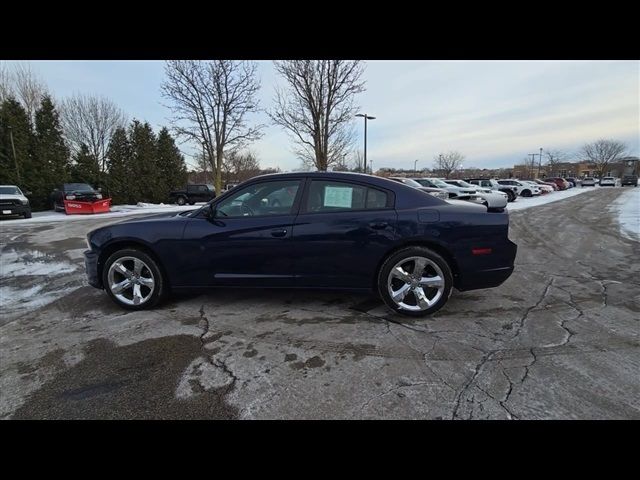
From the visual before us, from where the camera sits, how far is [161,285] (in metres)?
3.85

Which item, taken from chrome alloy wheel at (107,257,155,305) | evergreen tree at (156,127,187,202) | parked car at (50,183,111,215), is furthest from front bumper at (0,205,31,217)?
chrome alloy wheel at (107,257,155,305)

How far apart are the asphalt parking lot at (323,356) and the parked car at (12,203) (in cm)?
1437

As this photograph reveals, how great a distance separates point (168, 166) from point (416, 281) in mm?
30668

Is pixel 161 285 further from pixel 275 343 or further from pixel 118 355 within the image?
pixel 275 343

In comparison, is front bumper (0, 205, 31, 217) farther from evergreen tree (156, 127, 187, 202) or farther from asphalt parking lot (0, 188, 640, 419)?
asphalt parking lot (0, 188, 640, 419)

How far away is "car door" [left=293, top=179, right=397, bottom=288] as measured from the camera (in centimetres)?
352

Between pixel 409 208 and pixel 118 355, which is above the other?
pixel 409 208

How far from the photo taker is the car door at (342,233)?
3.52 metres

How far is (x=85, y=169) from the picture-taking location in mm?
25062

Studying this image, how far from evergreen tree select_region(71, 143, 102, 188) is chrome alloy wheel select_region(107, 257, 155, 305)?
2650cm
